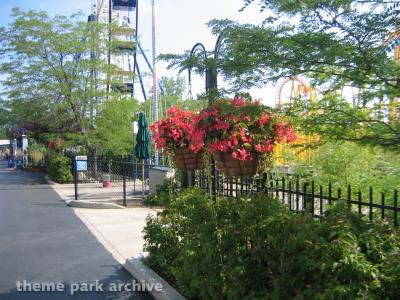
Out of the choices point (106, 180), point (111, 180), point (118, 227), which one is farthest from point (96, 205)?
point (111, 180)

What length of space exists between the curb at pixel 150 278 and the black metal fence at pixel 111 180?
6654 mm

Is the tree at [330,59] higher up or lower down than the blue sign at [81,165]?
higher up

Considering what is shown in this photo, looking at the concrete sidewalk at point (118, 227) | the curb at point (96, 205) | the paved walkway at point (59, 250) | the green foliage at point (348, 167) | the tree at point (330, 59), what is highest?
the tree at point (330, 59)

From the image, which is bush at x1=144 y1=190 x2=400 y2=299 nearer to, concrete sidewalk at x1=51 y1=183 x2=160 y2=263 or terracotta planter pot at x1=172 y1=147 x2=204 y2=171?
terracotta planter pot at x1=172 y1=147 x2=204 y2=171

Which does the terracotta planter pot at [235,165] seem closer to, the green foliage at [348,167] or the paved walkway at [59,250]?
the green foliage at [348,167]

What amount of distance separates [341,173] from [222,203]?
2.21 meters

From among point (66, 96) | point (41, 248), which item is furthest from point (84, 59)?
point (41, 248)

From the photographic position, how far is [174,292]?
462 centimetres

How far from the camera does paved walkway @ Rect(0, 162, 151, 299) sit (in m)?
5.49

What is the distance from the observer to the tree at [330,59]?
2684mm

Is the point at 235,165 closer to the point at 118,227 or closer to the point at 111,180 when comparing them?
the point at 118,227

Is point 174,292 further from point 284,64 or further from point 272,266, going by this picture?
point 284,64

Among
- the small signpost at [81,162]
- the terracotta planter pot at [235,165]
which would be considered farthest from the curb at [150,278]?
the small signpost at [81,162]

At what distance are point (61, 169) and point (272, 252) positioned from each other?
748 inches
